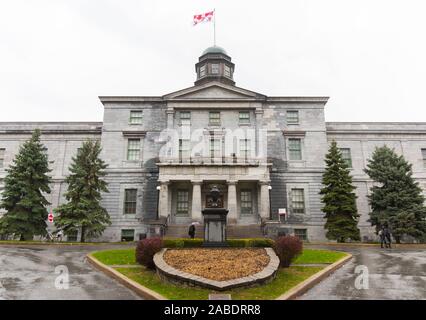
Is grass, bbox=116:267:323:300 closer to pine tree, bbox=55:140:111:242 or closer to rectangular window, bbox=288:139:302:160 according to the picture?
pine tree, bbox=55:140:111:242

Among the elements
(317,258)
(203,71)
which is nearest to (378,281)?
(317,258)

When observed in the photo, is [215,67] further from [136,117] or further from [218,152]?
[218,152]

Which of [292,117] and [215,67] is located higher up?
[215,67]

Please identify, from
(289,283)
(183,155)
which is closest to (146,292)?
(289,283)

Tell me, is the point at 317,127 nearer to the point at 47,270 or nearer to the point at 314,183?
the point at 314,183

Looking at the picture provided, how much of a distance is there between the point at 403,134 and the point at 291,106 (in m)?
12.7

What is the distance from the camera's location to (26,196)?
2600 centimetres

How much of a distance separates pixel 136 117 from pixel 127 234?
11.8m

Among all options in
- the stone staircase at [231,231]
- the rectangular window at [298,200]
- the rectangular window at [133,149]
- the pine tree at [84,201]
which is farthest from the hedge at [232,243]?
the rectangular window at [133,149]

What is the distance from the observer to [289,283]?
1020cm

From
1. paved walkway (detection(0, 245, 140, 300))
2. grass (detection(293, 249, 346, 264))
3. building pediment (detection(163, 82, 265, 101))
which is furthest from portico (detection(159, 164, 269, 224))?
paved walkway (detection(0, 245, 140, 300))

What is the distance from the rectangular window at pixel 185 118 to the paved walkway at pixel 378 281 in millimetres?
20788

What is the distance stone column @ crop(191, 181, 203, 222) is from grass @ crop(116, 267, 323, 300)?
46.9ft

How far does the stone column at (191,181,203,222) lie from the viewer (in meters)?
26.7
